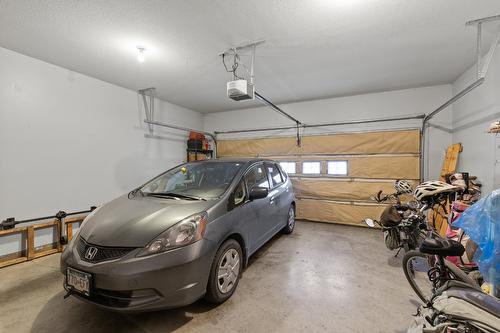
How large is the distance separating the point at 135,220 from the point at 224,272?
92 centimetres

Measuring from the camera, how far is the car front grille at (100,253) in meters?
1.60

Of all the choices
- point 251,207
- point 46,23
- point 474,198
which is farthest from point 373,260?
point 46,23

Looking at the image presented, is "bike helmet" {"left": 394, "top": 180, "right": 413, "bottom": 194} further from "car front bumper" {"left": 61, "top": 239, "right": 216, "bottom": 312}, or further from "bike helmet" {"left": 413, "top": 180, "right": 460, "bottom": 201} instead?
"car front bumper" {"left": 61, "top": 239, "right": 216, "bottom": 312}

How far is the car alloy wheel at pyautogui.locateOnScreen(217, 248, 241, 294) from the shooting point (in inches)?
79.5

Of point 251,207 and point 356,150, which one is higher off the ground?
point 356,150

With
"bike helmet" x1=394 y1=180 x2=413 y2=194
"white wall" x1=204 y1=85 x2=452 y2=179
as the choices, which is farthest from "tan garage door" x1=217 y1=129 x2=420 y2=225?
"bike helmet" x1=394 y1=180 x2=413 y2=194

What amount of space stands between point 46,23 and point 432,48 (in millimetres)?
4659

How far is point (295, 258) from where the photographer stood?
3.06 meters

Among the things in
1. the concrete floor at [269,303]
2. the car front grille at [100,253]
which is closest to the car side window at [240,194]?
the concrete floor at [269,303]

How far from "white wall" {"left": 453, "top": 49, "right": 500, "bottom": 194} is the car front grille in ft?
13.6

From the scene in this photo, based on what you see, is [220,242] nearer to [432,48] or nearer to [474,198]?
[474,198]

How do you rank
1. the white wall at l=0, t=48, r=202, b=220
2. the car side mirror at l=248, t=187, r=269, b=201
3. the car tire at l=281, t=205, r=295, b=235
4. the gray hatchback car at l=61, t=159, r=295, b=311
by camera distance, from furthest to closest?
1. the car tire at l=281, t=205, r=295, b=235
2. the white wall at l=0, t=48, r=202, b=220
3. the car side mirror at l=248, t=187, r=269, b=201
4. the gray hatchback car at l=61, t=159, r=295, b=311

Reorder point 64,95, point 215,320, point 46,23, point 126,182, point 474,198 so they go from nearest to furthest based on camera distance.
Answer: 1. point 215,320
2. point 46,23
3. point 474,198
4. point 64,95
5. point 126,182

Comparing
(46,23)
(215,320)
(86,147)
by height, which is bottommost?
(215,320)
